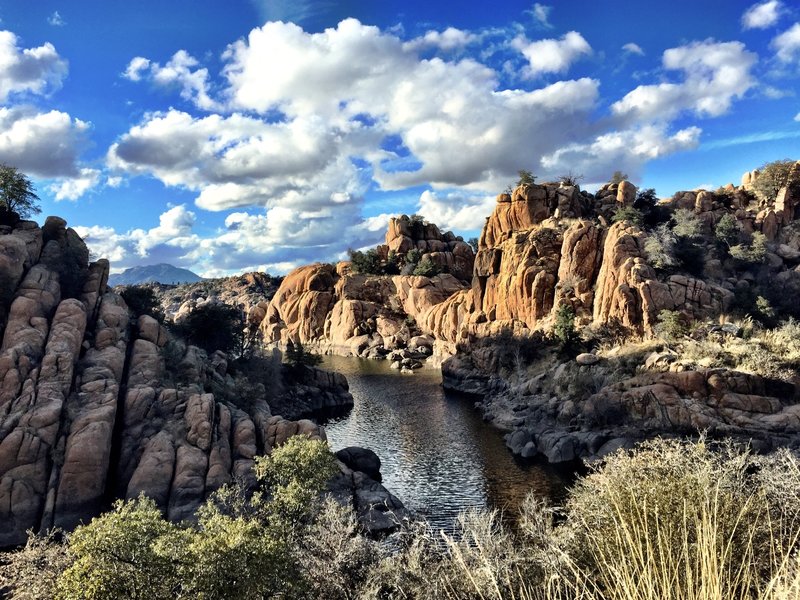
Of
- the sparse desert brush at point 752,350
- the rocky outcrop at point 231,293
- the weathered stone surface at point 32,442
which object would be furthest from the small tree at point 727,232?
the rocky outcrop at point 231,293

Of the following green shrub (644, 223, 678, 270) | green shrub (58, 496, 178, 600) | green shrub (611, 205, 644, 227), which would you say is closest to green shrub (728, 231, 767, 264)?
green shrub (644, 223, 678, 270)

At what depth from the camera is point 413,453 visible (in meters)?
47.6

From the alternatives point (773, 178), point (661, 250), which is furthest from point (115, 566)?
point (773, 178)

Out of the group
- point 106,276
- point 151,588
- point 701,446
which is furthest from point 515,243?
point 151,588

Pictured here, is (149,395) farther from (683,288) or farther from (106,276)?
(683,288)

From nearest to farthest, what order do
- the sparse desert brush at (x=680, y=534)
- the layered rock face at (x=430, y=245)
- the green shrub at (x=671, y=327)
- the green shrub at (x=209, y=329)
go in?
the sparse desert brush at (x=680, y=534)
the green shrub at (x=671, y=327)
the green shrub at (x=209, y=329)
the layered rock face at (x=430, y=245)

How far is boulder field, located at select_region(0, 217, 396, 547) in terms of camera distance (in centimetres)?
3312

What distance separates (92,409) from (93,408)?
0.53 ft

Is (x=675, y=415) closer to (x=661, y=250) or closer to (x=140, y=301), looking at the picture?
(x=661, y=250)

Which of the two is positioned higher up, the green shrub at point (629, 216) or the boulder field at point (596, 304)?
the green shrub at point (629, 216)

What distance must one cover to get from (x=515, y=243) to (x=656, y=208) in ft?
72.0

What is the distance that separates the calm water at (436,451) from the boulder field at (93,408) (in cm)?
447

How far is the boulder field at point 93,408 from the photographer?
109ft

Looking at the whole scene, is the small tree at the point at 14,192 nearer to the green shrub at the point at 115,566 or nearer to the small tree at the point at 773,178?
the green shrub at the point at 115,566
